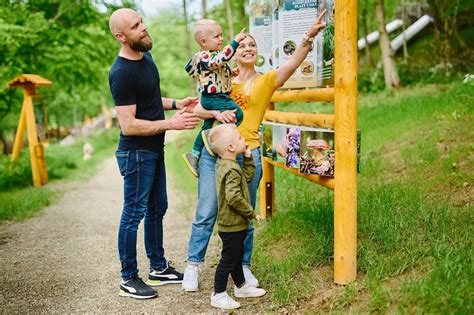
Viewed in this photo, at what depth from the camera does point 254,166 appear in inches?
159

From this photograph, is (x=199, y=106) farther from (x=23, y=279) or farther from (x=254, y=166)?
(x=23, y=279)

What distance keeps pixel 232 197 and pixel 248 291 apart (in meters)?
0.92

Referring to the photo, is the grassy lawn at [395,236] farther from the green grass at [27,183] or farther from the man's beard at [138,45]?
the green grass at [27,183]

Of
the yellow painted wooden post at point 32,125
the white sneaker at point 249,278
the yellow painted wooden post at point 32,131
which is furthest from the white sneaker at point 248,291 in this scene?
the yellow painted wooden post at point 32,131

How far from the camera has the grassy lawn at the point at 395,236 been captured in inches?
128

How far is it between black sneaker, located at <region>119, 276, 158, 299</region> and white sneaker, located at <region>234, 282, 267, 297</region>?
71 cm

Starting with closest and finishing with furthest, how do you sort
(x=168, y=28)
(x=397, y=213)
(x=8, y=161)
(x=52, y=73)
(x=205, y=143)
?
(x=205, y=143), (x=397, y=213), (x=8, y=161), (x=52, y=73), (x=168, y=28)

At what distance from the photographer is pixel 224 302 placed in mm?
3961

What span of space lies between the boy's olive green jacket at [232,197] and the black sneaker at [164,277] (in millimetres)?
1054

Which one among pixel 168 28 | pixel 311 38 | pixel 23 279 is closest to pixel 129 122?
pixel 311 38

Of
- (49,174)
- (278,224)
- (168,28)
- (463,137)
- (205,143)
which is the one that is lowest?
(49,174)

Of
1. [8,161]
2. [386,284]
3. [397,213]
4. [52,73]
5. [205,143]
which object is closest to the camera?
[386,284]

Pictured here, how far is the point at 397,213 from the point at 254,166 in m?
1.56

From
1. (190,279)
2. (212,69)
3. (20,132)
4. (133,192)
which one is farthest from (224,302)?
(20,132)
